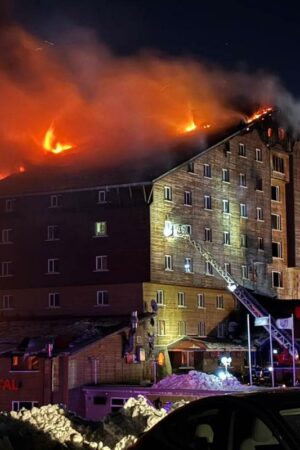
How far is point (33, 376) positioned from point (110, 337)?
5.38 m

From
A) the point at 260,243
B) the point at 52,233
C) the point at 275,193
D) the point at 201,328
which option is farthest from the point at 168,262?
the point at 275,193

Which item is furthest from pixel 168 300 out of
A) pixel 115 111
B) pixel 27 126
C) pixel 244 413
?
pixel 244 413

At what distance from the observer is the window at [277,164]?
67.6m

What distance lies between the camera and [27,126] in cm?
7744

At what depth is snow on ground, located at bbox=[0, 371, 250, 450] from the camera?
11000 millimetres

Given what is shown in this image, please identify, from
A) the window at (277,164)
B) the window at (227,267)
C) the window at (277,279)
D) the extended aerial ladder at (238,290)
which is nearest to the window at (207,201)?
the extended aerial ladder at (238,290)

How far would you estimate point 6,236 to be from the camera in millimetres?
58656

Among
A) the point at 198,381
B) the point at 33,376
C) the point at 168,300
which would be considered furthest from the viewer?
the point at 168,300

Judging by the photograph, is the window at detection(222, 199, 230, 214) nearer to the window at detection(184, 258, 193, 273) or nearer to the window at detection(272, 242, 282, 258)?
the window at detection(184, 258, 193, 273)

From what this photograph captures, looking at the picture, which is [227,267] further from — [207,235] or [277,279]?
[277,279]

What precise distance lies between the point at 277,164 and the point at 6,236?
81.1 ft

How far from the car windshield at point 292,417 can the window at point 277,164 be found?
6239cm

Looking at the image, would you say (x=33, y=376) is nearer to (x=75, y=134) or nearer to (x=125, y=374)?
(x=125, y=374)

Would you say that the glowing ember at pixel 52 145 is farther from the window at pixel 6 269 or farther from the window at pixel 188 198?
the window at pixel 188 198
